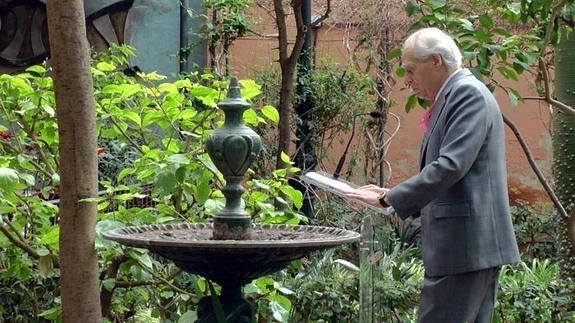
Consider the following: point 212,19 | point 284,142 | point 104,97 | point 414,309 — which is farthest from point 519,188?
point 104,97

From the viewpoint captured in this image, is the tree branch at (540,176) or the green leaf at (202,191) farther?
the tree branch at (540,176)

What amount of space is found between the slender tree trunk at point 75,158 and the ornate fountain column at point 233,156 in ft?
2.30

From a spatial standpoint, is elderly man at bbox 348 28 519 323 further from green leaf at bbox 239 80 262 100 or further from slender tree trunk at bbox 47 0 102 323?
slender tree trunk at bbox 47 0 102 323

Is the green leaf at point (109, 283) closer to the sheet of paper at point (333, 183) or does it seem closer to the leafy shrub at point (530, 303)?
the sheet of paper at point (333, 183)

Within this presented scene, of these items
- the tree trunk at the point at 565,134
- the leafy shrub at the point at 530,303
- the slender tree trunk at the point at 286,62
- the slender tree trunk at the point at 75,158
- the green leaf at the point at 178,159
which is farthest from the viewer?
the slender tree trunk at the point at 286,62

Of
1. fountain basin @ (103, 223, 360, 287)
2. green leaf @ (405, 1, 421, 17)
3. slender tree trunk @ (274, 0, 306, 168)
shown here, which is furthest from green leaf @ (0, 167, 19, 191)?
slender tree trunk @ (274, 0, 306, 168)

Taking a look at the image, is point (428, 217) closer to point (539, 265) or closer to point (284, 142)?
point (539, 265)

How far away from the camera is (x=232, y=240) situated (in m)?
4.02

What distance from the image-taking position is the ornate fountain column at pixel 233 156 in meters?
4.16

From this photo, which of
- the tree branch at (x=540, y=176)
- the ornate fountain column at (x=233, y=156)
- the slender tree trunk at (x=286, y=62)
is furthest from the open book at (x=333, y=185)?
the slender tree trunk at (x=286, y=62)

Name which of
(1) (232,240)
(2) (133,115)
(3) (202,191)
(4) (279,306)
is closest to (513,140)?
Answer: (4) (279,306)

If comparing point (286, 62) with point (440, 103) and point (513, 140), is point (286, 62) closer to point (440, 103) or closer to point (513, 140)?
point (440, 103)

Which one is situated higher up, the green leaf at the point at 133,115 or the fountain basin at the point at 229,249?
the green leaf at the point at 133,115

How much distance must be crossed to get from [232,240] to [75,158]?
3.26ft
